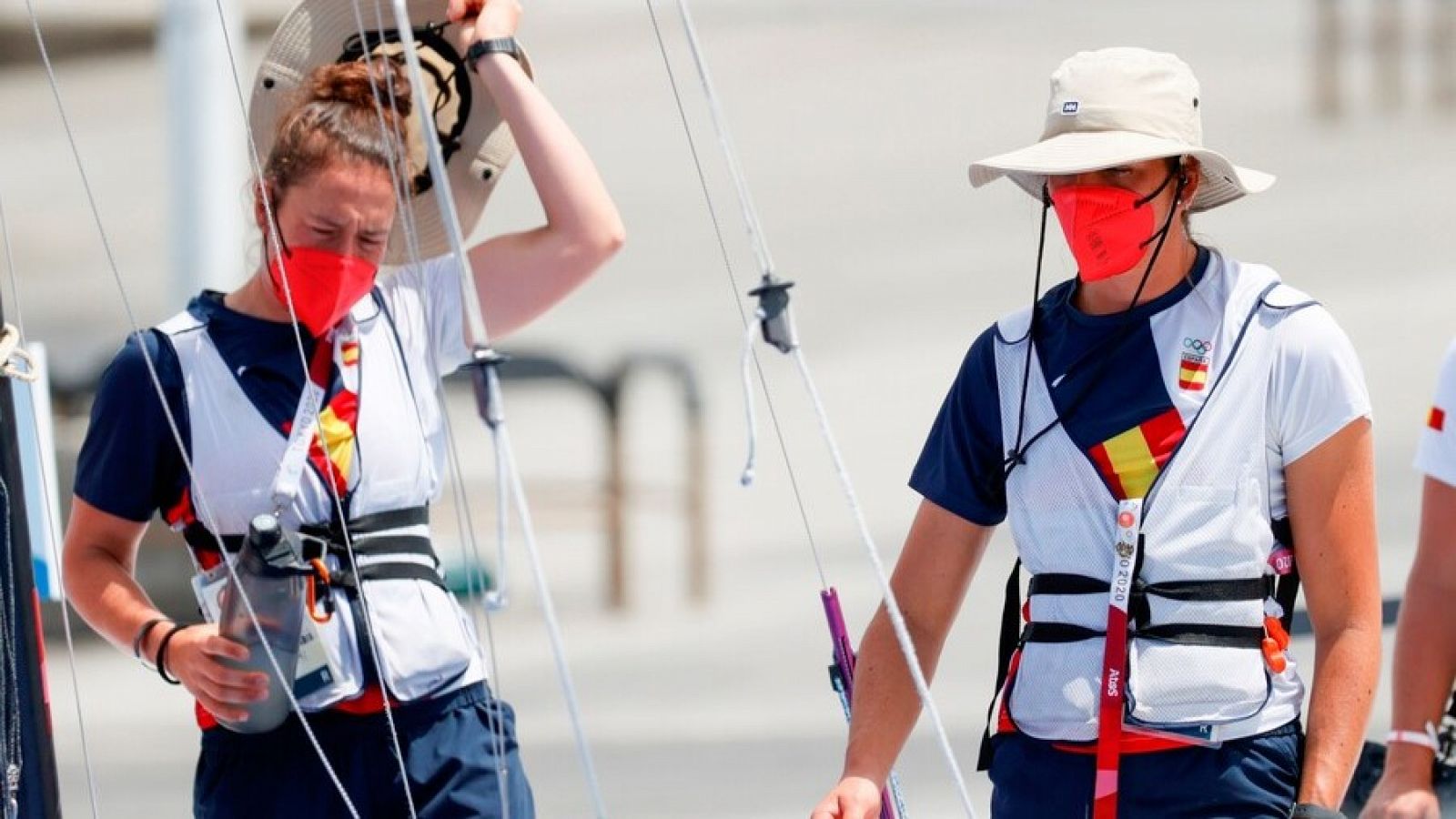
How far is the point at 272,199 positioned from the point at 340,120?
3.9 inches

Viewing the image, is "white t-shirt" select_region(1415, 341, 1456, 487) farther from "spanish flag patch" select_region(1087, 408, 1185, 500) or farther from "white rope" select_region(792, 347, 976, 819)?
"white rope" select_region(792, 347, 976, 819)

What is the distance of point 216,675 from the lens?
1.64 meters

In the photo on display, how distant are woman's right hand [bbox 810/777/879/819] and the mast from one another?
76 centimetres

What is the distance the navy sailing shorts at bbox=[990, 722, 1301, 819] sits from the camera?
1.45 m

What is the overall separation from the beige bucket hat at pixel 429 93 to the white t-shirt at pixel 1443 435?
86 centimetres

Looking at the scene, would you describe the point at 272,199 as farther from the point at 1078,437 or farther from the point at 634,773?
the point at 634,773

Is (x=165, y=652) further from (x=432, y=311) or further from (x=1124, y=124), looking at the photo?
(x=1124, y=124)

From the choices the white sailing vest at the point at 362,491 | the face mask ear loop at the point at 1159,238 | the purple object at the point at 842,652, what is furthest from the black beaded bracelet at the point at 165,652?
the face mask ear loop at the point at 1159,238

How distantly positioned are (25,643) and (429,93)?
2.08 feet

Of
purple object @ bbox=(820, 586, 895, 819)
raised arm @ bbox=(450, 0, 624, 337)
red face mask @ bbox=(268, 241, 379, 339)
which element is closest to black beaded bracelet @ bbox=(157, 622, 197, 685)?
red face mask @ bbox=(268, 241, 379, 339)

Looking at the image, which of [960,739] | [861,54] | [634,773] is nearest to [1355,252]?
[861,54]

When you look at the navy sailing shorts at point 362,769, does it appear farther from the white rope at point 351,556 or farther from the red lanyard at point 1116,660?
the red lanyard at point 1116,660

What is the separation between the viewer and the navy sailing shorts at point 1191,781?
1.45m

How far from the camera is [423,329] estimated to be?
69.8 inches
